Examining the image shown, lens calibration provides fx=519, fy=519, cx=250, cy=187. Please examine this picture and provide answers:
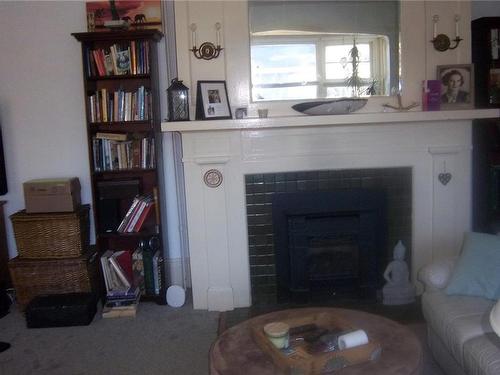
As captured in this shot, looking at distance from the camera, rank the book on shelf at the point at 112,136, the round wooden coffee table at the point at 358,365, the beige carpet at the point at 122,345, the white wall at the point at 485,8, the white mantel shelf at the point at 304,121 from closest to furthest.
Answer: the round wooden coffee table at the point at 358,365
the beige carpet at the point at 122,345
the white mantel shelf at the point at 304,121
the book on shelf at the point at 112,136
the white wall at the point at 485,8

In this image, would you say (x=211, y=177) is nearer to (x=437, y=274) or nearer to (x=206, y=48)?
(x=206, y=48)

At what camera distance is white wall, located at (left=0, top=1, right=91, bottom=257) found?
11.3 feet

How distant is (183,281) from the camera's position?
11.8 ft

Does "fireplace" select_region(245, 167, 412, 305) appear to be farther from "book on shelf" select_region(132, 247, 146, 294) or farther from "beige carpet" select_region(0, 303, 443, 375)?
"book on shelf" select_region(132, 247, 146, 294)

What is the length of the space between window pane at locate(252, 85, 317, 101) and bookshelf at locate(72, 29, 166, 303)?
0.68 m

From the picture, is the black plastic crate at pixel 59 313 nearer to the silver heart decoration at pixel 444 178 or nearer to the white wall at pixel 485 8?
the silver heart decoration at pixel 444 178

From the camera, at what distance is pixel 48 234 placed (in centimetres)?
328

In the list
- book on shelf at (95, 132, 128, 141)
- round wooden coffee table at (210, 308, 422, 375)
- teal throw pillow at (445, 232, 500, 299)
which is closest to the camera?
round wooden coffee table at (210, 308, 422, 375)

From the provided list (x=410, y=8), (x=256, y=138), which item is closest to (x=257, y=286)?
(x=256, y=138)

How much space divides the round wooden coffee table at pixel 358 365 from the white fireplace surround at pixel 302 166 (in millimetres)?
1117

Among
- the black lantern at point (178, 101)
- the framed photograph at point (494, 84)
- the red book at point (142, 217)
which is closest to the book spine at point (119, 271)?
the red book at point (142, 217)

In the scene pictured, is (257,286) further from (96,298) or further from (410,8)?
(410,8)

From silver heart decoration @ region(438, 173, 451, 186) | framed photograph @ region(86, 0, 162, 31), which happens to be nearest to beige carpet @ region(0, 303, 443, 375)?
silver heart decoration @ region(438, 173, 451, 186)

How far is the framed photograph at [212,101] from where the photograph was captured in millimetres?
3025
